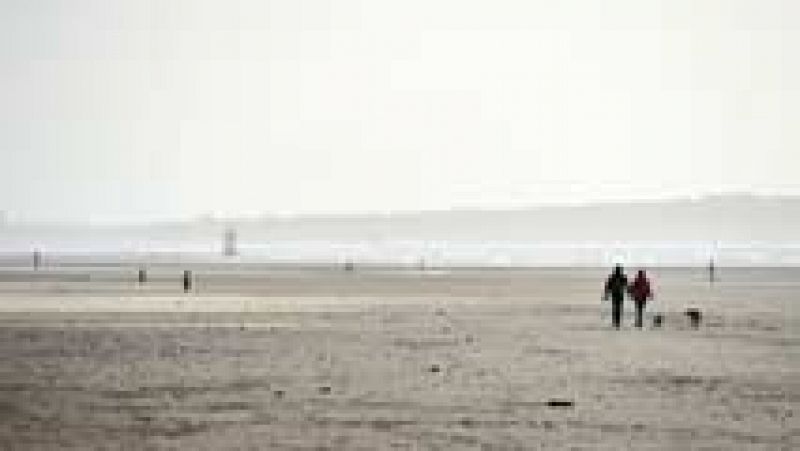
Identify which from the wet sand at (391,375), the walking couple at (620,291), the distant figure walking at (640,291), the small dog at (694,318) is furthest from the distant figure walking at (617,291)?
the small dog at (694,318)

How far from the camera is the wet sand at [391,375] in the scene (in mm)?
20469

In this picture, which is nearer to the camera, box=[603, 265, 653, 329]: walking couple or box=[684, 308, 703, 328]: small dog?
box=[603, 265, 653, 329]: walking couple

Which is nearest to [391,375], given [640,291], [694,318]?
[640,291]

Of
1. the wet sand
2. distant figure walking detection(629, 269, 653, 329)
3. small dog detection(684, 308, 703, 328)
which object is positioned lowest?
the wet sand

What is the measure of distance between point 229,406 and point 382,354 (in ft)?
32.0

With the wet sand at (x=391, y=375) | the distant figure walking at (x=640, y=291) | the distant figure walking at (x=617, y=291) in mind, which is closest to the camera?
the wet sand at (x=391, y=375)

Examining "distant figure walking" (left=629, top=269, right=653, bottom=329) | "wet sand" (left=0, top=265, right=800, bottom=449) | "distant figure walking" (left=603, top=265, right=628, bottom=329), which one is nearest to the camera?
"wet sand" (left=0, top=265, right=800, bottom=449)

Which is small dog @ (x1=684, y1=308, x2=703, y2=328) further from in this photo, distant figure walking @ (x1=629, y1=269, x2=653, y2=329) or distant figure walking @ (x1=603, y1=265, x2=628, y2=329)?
distant figure walking @ (x1=603, y1=265, x2=628, y2=329)

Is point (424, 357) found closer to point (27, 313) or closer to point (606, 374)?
point (606, 374)

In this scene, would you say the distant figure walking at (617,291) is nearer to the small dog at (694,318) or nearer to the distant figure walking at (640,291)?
the distant figure walking at (640,291)

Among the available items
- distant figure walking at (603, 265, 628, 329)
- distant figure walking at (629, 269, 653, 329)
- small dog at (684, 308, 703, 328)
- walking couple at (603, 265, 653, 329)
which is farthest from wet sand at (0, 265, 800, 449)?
distant figure walking at (629, 269, 653, 329)

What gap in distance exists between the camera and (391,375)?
92.3ft

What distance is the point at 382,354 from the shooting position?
1291 inches

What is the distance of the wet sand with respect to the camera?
67.2 feet
